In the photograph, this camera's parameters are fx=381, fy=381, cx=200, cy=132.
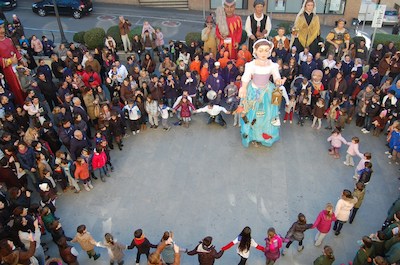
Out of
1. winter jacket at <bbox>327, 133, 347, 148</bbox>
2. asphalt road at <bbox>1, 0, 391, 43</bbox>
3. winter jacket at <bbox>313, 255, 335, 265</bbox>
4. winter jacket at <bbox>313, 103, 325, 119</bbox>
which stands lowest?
winter jacket at <bbox>313, 255, 335, 265</bbox>

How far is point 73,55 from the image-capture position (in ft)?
42.4

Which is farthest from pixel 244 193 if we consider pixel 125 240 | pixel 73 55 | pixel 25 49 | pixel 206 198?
pixel 25 49

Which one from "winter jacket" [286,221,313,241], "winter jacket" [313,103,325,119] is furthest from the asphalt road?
"winter jacket" [286,221,313,241]

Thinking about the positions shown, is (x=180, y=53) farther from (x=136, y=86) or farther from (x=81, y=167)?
(x=81, y=167)

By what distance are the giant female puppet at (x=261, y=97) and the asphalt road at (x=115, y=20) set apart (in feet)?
34.1

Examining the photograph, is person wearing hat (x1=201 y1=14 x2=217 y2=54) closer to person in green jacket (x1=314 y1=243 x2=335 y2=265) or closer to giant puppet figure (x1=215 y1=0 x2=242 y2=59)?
giant puppet figure (x1=215 y1=0 x2=242 y2=59)

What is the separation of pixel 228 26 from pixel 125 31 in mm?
4605

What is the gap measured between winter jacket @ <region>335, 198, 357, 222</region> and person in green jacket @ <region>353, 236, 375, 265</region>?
871 mm

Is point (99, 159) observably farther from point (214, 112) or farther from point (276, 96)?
point (276, 96)

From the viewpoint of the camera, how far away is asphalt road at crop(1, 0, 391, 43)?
798 inches

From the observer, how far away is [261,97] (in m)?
10.1

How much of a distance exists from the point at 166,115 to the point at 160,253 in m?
5.27

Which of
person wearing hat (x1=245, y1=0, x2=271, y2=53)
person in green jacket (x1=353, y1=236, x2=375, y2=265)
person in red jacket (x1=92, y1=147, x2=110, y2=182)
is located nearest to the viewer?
person in green jacket (x1=353, y1=236, x2=375, y2=265)

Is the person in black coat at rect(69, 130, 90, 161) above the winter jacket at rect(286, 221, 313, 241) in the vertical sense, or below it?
above
